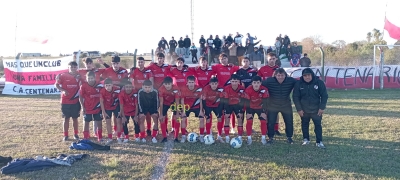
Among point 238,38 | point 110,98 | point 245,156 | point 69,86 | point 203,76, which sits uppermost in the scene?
point 238,38

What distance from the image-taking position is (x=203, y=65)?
7.70 metres

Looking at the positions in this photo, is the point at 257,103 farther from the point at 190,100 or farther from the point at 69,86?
the point at 69,86

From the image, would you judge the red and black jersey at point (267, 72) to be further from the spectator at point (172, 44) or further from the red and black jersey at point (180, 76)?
the spectator at point (172, 44)

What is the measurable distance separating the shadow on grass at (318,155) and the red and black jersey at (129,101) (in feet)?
4.12

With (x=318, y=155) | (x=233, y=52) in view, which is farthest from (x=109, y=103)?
(x=233, y=52)

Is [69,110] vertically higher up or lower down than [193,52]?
lower down

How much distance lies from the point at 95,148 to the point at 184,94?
1993mm

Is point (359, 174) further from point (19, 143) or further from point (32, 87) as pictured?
point (32, 87)

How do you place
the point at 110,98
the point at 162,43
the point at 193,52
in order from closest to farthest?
the point at 110,98, the point at 193,52, the point at 162,43

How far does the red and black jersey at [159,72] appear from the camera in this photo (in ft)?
26.2

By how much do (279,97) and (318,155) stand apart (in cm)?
135

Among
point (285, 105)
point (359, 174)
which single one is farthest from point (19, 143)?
point (359, 174)

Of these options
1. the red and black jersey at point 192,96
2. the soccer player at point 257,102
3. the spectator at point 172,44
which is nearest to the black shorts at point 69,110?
the red and black jersey at point 192,96

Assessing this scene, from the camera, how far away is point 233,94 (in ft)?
23.5
